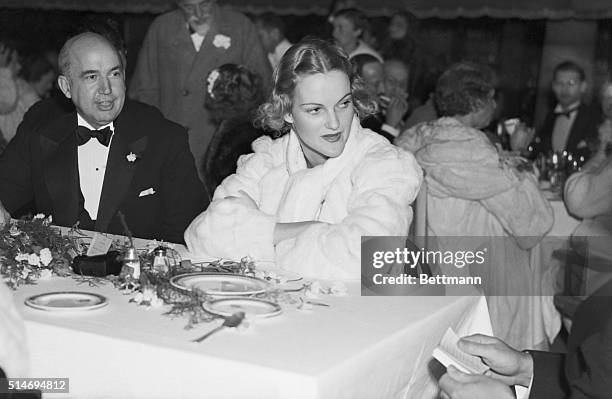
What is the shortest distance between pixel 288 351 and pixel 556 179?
4095 mm

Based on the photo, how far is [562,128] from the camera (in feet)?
25.1

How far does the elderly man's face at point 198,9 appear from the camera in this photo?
20.1 feet

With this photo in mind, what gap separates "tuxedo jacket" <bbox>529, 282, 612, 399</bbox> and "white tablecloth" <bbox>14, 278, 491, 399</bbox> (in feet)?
1.08

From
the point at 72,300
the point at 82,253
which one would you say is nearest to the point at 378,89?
the point at 82,253

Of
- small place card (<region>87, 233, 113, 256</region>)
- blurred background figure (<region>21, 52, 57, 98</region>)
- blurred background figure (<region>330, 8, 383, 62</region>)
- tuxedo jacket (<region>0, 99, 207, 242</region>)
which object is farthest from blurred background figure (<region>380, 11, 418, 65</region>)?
small place card (<region>87, 233, 113, 256</region>)

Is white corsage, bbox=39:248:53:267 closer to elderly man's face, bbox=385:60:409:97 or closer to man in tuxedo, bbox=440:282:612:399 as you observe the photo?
man in tuxedo, bbox=440:282:612:399

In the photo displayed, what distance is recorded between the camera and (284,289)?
2.79m

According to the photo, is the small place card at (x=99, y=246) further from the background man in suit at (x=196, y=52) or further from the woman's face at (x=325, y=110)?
the background man in suit at (x=196, y=52)

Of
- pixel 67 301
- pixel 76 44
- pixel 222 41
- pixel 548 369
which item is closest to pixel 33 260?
pixel 67 301

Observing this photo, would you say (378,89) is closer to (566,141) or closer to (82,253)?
(566,141)

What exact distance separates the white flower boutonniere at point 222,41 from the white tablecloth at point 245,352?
3.77 metres

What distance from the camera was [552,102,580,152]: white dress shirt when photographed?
24.7ft

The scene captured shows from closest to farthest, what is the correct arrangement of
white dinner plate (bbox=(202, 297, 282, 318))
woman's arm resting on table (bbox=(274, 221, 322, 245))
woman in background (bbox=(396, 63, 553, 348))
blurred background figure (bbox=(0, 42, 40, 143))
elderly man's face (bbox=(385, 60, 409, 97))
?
white dinner plate (bbox=(202, 297, 282, 318))
woman's arm resting on table (bbox=(274, 221, 322, 245))
woman in background (bbox=(396, 63, 553, 348))
blurred background figure (bbox=(0, 42, 40, 143))
elderly man's face (bbox=(385, 60, 409, 97))

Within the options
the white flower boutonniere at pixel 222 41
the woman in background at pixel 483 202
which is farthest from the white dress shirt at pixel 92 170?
the white flower boutonniere at pixel 222 41
